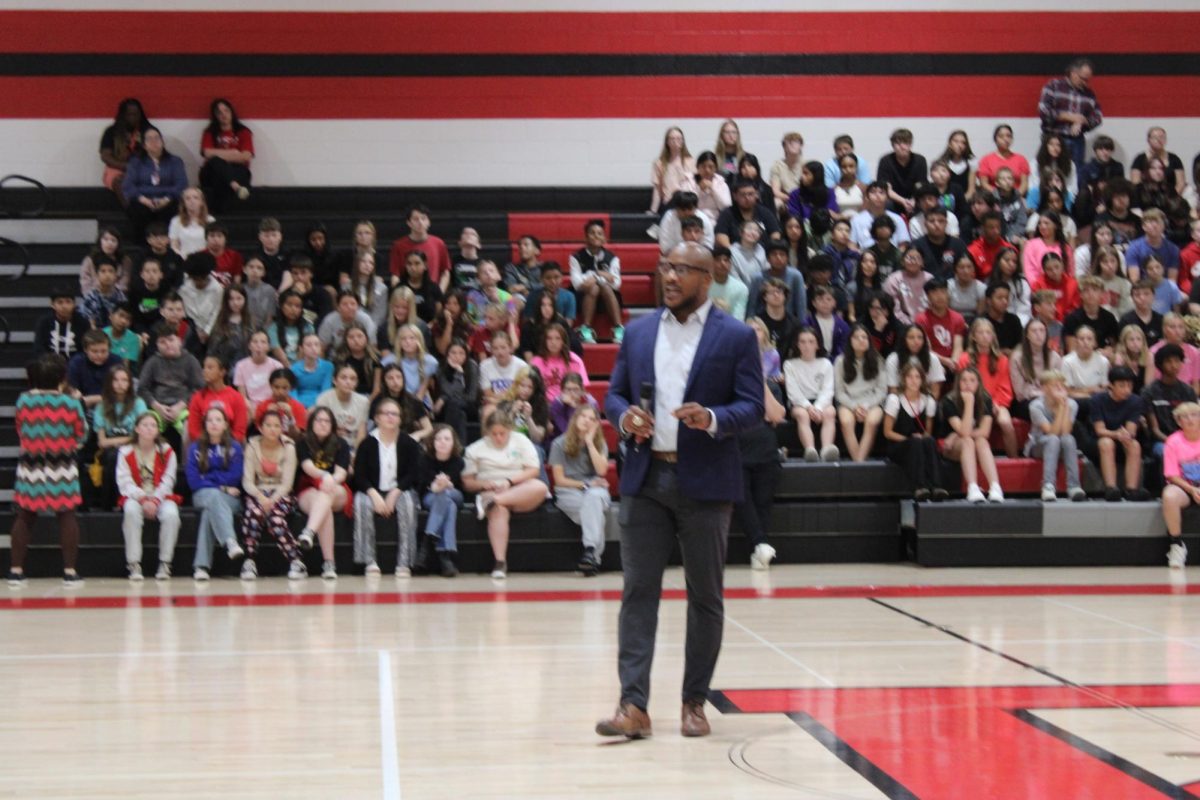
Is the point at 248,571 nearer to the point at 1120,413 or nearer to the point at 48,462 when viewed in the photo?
the point at 48,462

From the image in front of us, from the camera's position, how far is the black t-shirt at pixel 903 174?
14.7m

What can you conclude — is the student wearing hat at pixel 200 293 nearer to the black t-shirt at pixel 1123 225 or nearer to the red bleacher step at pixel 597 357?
the red bleacher step at pixel 597 357

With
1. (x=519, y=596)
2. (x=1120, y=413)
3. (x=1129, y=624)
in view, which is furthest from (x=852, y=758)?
(x=1120, y=413)

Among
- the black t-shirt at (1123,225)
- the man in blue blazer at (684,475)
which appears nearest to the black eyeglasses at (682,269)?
the man in blue blazer at (684,475)

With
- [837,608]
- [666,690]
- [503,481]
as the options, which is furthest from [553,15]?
[666,690]

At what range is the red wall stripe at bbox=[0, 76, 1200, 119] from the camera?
14.9m

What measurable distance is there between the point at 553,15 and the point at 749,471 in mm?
6303

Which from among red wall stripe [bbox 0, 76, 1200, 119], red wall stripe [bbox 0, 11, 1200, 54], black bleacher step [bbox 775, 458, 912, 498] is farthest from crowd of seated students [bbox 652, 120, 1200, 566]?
red wall stripe [bbox 0, 11, 1200, 54]

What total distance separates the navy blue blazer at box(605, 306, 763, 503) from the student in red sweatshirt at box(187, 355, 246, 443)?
5.83m

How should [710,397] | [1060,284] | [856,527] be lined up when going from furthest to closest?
[1060,284], [856,527], [710,397]

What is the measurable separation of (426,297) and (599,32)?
4.14 meters

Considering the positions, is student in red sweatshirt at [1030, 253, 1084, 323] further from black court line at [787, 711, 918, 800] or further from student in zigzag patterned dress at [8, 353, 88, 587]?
black court line at [787, 711, 918, 800]

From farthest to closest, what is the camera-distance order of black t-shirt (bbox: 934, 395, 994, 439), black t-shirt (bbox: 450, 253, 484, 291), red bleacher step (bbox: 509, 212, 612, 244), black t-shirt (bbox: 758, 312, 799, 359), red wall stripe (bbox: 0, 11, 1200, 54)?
red wall stripe (bbox: 0, 11, 1200, 54)
red bleacher step (bbox: 509, 212, 612, 244)
black t-shirt (bbox: 450, 253, 484, 291)
black t-shirt (bbox: 758, 312, 799, 359)
black t-shirt (bbox: 934, 395, 994, 439)

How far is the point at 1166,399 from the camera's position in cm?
A: 1198
